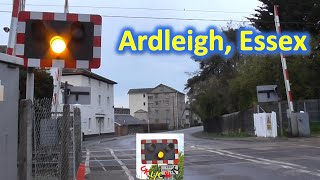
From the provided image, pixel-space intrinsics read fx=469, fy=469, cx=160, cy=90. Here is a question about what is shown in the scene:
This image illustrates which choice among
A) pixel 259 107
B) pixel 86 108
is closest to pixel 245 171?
pixel 259 107

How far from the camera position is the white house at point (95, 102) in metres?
54.9

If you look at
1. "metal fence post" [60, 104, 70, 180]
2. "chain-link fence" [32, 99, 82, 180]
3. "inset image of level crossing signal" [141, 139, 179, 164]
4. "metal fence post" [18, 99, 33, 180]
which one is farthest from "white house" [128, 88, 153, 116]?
"metal fence post" [18, 99, 33, 180]

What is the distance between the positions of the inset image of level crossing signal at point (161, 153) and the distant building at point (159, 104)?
122825 millimetres

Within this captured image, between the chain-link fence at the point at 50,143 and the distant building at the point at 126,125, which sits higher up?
the distant building at the point at 126,125

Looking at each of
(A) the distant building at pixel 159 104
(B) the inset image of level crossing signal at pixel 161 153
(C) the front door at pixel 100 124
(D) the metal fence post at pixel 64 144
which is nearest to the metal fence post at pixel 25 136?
(B) the inset image of level crossing signal at pixel 161 153

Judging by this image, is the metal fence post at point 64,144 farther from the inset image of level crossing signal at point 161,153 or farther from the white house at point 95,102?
the white house at point 95,102

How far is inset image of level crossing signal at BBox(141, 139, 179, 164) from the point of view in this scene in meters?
8.03

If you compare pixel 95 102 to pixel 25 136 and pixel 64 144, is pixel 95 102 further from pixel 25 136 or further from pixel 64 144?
pixel 25 136

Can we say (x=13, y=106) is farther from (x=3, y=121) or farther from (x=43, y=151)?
(x=43, y=151)

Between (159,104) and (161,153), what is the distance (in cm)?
12803

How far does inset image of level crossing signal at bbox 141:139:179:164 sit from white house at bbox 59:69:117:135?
43.3 m

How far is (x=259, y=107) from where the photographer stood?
117ft

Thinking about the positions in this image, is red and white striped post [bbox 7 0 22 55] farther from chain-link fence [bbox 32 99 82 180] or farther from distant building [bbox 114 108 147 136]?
distant building [bbox 114 108 147 136]

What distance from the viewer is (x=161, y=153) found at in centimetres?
813
